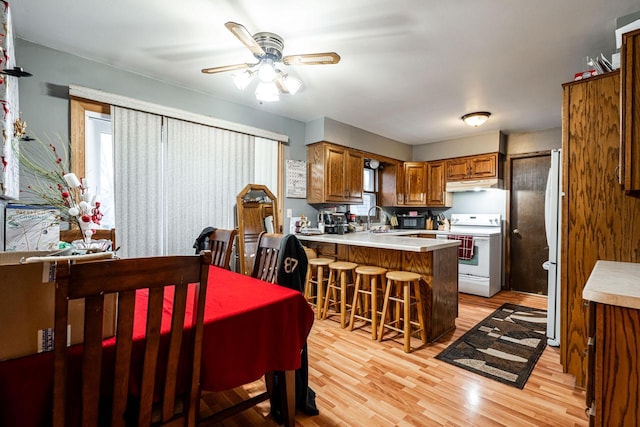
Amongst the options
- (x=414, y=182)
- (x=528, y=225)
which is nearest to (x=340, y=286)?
(x=414, y=182)

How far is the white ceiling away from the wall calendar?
0.95 meters

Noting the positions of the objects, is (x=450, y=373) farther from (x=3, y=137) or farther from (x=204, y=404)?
(x=3, y=137)

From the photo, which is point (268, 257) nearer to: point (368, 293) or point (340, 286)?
point (368, 293)

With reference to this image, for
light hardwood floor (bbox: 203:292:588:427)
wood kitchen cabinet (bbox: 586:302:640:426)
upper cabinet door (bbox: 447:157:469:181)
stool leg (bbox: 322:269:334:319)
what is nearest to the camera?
wood kitchen cabinet (bbox: 586:302:640:426)

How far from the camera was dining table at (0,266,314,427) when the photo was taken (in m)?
0.75

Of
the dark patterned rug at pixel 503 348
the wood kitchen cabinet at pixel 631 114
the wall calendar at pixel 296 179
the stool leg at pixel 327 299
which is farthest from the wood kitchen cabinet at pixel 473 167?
the wood kitchen cabinet at pixel 631 114

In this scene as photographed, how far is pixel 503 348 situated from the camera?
99.7 inches

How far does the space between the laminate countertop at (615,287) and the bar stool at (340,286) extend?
1.91 m

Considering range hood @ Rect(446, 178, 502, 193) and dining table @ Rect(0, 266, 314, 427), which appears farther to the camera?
range hood @ Rect(446, 178, 502, 193)

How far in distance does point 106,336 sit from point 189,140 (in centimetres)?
244

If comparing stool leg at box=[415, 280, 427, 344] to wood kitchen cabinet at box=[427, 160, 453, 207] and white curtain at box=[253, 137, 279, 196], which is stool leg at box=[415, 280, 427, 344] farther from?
wood kitchen cabinet at box=[427, 160, 453, 207]

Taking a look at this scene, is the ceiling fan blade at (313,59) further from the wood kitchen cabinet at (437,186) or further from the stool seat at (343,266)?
the wood kitchen cabinet at (437,186)

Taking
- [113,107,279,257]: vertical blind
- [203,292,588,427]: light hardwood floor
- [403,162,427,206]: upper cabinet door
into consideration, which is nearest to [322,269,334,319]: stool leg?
[203,292,588,427]: light hardwood floor

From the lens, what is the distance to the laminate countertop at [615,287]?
3.32 feet
